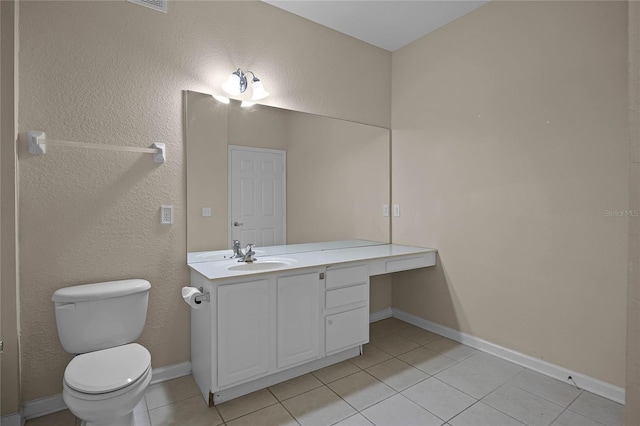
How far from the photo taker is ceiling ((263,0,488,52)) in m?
2.58

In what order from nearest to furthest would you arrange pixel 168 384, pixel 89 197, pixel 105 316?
pixel 105 316
pixel 89 197
pixel 168 384

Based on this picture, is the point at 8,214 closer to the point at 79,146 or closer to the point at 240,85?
the point at 79,146

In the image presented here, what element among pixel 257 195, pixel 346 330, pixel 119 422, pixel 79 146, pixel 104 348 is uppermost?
pixel 79 146

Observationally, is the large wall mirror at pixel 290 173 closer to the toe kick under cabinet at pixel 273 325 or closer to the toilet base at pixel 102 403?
the toe kick under cabinet at pixel 273 325

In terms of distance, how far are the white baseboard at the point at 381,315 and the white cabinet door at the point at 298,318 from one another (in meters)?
1.16

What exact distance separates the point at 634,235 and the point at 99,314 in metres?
2.21

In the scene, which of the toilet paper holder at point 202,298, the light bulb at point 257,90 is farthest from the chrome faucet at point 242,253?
the light bulb at point 257,90

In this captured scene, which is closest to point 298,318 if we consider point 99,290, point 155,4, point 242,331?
point 242,331

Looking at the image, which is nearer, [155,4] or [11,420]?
[11,420]

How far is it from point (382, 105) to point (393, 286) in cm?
184

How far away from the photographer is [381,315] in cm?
340

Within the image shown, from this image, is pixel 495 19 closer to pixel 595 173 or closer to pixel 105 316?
pixel 595 173

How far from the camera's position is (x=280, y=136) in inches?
102

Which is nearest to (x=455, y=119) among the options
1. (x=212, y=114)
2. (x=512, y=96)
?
(x=512, y=96)
